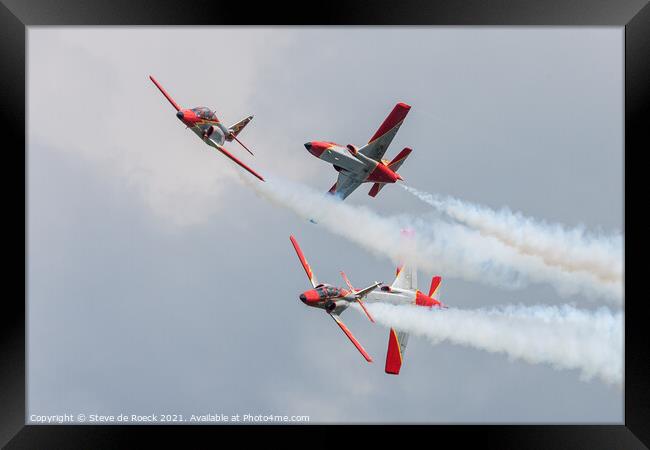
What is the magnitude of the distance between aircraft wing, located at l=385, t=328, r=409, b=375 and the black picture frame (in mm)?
11664

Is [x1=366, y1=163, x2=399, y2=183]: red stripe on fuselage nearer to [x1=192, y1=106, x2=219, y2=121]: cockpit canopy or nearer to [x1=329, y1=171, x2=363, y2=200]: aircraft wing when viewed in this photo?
[x1=329, y1=171, x2=363, y2=200]: aircraft wing

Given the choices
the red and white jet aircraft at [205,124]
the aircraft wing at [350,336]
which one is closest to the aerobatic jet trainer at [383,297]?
the aircraft wing at [350,336]

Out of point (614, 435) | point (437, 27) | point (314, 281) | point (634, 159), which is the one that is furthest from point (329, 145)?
point (614, 435)

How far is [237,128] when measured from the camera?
35.0 m

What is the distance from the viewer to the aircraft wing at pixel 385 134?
35312mm

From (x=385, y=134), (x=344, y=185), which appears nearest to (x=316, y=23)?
(x=385, y=134)

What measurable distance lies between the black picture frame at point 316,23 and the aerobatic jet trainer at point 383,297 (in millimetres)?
9246

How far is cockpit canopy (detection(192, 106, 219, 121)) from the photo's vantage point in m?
33.6

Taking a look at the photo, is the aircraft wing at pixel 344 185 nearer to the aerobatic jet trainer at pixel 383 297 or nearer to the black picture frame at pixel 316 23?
the aerobatic jet trainer at pixel 383 297

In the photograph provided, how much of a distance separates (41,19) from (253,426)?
14.7m

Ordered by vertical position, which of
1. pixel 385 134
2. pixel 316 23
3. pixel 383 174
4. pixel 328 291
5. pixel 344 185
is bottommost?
pixel 328 291

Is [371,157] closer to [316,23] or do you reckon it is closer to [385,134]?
[385,134]

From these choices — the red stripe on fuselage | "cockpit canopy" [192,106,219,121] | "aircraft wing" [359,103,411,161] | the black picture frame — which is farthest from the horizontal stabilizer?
the black picture frame

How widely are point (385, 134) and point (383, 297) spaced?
740 centimetres
